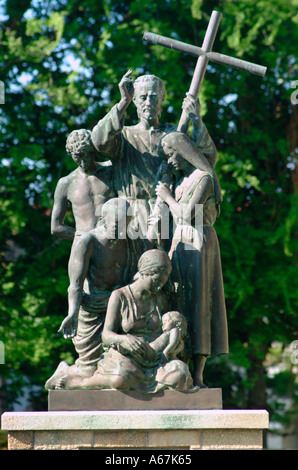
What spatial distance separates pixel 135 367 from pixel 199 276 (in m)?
0.96

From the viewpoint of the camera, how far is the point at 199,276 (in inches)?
260

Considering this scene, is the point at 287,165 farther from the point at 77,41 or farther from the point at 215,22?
the point at 215,22

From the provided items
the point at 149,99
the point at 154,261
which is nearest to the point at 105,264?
the point at 154,261

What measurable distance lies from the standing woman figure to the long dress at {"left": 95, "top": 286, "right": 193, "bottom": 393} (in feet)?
1.43

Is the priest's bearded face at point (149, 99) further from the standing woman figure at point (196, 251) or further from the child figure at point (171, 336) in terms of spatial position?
the child figure at point (171, 336)

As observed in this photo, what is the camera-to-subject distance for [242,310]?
13.0m

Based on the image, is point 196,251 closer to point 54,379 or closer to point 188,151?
point 188,151

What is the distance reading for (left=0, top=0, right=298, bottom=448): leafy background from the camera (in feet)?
41.2

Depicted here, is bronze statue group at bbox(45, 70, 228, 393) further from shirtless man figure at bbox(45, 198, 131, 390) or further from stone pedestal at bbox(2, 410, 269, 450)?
stone pedestal at bbox(2, 410, 269, 450)

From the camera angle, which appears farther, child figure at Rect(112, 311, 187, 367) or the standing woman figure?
the standing woman figure

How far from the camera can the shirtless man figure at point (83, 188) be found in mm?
6828

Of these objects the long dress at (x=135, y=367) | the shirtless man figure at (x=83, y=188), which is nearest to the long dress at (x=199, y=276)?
the long dress at (x=135, y=367)

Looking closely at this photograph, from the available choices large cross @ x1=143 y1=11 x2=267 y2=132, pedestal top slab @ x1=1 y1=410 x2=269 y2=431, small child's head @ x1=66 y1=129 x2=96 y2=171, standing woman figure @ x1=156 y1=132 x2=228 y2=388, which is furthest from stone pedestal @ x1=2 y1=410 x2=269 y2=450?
large cross @ x1=143 y1=11 x2=267 y2=132

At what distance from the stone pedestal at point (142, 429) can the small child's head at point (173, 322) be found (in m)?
0.66
